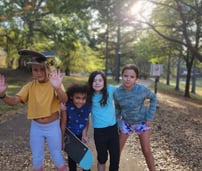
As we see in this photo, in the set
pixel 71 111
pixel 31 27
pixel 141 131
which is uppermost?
pixel 31 27

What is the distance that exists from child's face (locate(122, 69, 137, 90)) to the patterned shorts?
1.74 ft

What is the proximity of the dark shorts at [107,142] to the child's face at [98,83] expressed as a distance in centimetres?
52

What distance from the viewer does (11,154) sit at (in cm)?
543

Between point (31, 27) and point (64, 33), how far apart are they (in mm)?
3422

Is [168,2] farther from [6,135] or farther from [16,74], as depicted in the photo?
[16,74]

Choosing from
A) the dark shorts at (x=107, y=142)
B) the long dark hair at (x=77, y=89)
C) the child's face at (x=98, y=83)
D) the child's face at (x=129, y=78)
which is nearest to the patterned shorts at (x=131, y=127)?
the dark shorts at (x=107, y=142)

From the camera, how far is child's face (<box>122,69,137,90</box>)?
3990 millimetres

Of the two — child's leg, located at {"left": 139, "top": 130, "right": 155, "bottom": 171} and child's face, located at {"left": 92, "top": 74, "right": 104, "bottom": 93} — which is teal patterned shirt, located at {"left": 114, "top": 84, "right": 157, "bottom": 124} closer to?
child's leg, located at {"left": 139, "top": 130, "right": 155, "bottom": 171}

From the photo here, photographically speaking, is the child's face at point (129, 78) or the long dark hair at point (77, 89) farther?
the child's face at point (129, 78)

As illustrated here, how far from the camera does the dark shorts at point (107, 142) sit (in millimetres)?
3719

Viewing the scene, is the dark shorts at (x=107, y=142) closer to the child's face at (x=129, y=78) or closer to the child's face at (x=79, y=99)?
the child's face at (x=79, y=99)

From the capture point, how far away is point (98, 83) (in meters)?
3.76

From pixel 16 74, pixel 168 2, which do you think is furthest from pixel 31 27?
pixel 168 2

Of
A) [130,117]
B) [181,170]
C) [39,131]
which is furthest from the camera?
[181,170]
